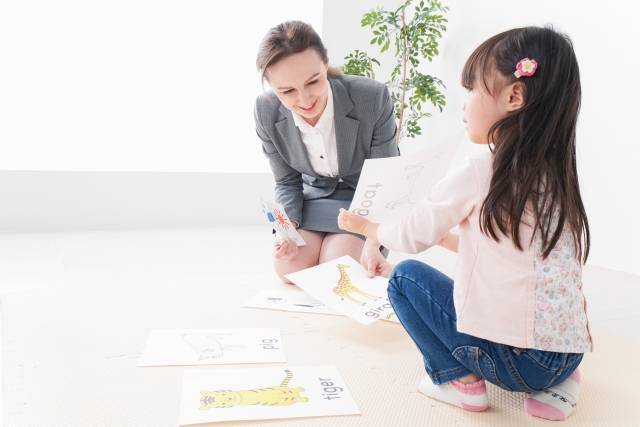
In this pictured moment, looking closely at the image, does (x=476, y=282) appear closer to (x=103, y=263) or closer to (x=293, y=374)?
(x=293, y=374)

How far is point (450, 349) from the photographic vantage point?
3.53 ft

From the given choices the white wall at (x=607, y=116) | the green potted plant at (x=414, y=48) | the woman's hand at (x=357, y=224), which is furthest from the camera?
the green potted plant at (x=414, y=48)

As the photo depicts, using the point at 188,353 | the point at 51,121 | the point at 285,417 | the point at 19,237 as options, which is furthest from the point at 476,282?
the point at 51,121

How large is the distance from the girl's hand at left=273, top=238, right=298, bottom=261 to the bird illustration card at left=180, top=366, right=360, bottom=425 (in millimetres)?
688

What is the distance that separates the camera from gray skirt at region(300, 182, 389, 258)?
2027mm

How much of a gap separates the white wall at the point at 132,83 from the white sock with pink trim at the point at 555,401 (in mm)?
2875

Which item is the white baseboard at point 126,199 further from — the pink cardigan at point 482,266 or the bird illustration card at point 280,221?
the pink cardigan at point 482,266

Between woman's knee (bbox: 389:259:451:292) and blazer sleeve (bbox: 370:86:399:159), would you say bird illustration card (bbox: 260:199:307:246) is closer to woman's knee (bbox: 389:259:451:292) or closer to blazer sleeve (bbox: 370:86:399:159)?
blazer sleeve (bbox: 370:86:399:159)

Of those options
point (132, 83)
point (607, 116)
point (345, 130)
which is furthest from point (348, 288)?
point (132, 83)

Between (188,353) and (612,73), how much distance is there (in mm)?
2179

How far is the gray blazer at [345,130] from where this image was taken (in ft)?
6.19

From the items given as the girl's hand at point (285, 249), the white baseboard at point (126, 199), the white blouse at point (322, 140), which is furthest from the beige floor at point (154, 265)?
the white blouse at point (322, 140)

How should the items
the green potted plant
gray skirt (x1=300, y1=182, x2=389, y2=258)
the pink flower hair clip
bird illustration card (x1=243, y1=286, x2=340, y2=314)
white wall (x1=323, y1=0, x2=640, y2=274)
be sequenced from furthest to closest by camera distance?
the green potted plant < white wall (x1=323, y1=0, x2=640, y2=274) < gray skirt (x1=300, y1=182, x2=389, y2=258) < bird illustration card (x1=243, y1=286, x2=340, y2=314) < the pink flower hair clip

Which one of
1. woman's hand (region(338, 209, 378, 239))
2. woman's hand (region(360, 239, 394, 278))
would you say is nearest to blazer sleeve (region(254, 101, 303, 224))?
woman's hand (region(360, 239, 394, 278))
